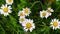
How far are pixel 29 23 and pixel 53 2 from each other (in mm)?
328

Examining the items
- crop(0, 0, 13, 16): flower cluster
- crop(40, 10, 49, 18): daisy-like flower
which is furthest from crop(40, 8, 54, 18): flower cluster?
crop(0, 0, 13, 16): flower cluster

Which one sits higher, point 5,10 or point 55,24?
point 5,10


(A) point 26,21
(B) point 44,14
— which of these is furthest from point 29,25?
(B) point 44,14

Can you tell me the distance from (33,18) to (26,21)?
4.4 inches

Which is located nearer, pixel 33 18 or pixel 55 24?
pixel 55 24

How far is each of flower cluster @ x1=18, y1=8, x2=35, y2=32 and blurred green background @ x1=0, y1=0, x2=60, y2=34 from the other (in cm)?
4

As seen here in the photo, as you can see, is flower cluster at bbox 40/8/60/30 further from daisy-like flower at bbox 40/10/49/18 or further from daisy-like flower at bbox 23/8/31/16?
daisy-like flower at bbox 23/8/31/16

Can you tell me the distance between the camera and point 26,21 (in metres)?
1.52

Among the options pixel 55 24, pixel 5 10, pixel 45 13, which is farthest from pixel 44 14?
pixel 5 10

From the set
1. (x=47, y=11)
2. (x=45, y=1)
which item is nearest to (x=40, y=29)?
(x=47, y=11)

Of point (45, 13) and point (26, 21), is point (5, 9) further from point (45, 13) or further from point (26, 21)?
point (45, 13)

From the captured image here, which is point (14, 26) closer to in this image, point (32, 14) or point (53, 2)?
point (32, 14)

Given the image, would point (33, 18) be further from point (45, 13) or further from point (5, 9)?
point (5, 9)

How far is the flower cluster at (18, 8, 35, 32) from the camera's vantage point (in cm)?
149
